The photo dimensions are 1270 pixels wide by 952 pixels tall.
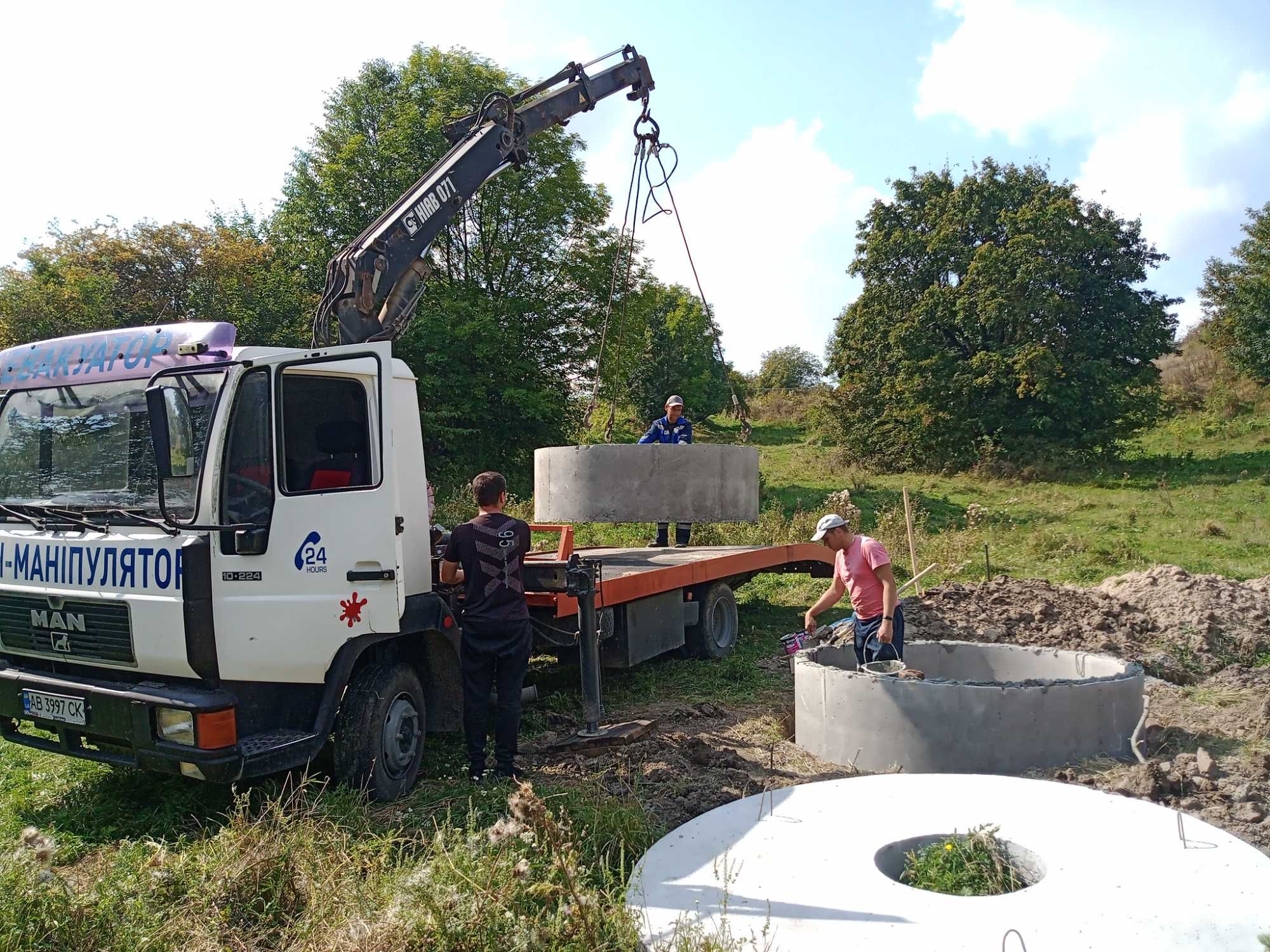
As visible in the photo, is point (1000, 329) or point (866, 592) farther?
point (1000, 329)

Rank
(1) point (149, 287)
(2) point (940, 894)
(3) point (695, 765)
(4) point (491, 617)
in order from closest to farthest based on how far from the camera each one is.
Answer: (2) point (940, 894) → (4) point (491, 617) → (3) point (695, 765) → (1) point (149, 287)

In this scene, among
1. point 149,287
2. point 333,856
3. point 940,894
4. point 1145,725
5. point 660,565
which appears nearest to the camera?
point 940,894

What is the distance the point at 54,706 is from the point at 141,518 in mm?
1035

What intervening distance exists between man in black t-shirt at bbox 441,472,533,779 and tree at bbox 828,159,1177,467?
2146cm

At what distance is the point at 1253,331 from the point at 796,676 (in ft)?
95.4

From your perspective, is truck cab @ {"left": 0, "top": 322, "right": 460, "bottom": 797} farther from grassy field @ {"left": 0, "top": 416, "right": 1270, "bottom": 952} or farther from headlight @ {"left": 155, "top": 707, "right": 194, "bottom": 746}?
grassy field @ {"left": 0, "top": 416, "right": 1270, "bottom": 952}

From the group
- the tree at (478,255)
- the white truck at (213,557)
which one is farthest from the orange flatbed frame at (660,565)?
the tree at (478,255)

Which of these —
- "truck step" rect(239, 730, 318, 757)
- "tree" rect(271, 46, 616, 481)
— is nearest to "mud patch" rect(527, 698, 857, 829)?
"truck step" rect(239, 730, 318, 757)

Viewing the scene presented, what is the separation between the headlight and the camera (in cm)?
423

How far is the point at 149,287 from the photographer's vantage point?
21109mm

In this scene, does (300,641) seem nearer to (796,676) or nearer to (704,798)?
(704,798)

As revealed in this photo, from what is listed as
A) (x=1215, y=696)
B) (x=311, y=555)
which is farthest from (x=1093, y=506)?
(x=311, y=555)

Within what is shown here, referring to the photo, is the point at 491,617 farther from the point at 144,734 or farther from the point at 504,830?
the point at 504,830

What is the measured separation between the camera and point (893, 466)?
26391mm
